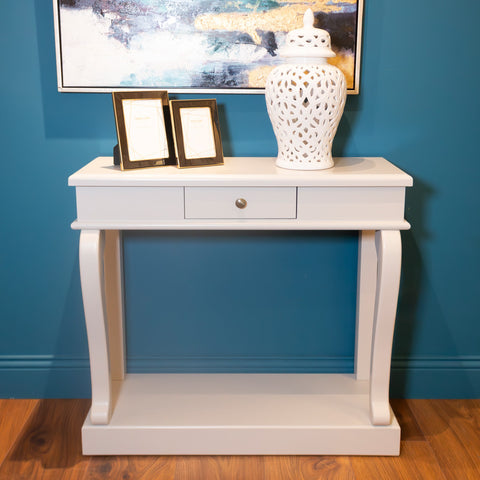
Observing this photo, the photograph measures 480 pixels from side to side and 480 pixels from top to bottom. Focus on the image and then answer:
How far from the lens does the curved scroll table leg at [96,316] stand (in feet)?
6.03

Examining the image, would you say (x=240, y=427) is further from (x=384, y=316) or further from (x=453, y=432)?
(x=453, y=432)

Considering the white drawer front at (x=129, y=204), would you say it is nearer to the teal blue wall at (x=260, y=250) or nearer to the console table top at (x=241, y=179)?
the console table top at (x=241, y=179)

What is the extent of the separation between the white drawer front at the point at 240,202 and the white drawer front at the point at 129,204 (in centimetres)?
4

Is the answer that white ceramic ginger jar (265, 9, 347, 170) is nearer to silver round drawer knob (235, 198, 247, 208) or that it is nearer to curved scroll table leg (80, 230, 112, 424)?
silver round drawer knob (235, 198, 247, 208)

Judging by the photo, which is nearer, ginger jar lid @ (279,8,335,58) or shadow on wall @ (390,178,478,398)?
ginger jar lid @ (279,8,335,58)

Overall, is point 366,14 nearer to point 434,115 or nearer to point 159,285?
point 434,115

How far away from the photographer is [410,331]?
232 centimetres

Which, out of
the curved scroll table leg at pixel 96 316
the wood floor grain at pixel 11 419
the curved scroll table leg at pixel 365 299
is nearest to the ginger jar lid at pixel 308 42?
the curved scroll table leg at pixel 365 299

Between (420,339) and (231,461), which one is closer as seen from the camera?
(231,461)

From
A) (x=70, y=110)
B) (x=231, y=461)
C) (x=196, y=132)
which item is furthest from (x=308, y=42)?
(x=231, y=461)

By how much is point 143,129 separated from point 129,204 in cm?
25

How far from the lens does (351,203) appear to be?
183 centimetres

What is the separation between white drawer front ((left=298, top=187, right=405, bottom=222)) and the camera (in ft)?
5.98

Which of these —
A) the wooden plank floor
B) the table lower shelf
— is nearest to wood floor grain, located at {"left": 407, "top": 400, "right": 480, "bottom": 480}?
the wooden plank floor
